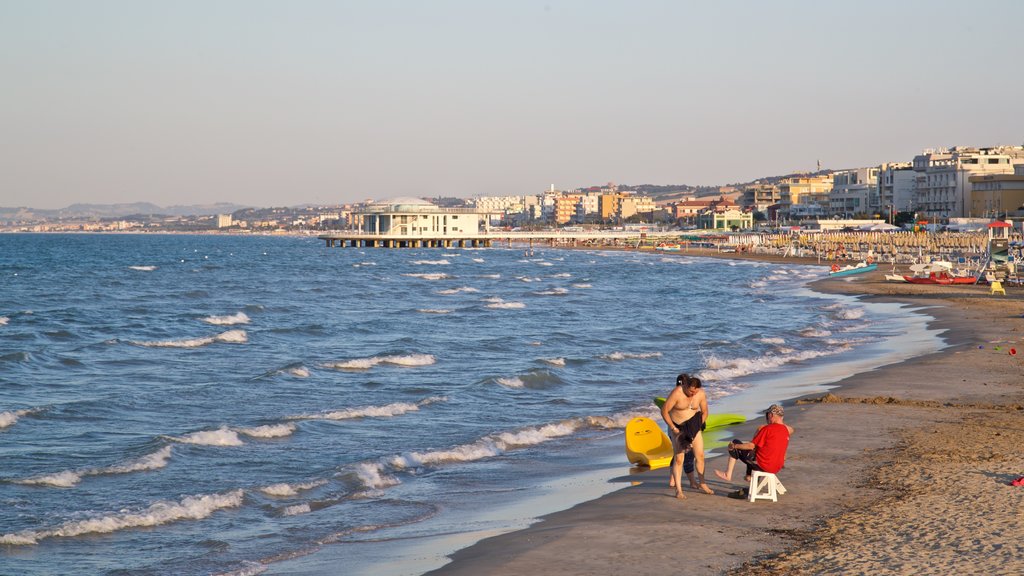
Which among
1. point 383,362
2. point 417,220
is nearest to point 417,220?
point 417,220

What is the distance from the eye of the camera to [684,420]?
1152cm

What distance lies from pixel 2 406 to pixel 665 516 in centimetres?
1334

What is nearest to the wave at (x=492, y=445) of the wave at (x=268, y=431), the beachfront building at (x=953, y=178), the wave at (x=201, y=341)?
the wave at (x=268, y=431)

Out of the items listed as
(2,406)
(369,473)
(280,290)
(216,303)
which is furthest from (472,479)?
(280,290)

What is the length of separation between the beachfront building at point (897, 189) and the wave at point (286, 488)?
14566 cm

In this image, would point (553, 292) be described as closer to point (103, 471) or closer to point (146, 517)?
point (103, 471)

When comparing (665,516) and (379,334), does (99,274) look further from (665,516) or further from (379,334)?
(665,516)

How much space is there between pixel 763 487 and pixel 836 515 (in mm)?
949

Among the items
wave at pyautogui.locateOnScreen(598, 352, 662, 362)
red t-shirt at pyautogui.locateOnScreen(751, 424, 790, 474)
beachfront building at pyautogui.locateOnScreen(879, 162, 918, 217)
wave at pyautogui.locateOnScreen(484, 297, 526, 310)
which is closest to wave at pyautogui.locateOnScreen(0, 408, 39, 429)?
red t-shirt at pyautogui.locateOnScreen(751, 424, 790, 474)

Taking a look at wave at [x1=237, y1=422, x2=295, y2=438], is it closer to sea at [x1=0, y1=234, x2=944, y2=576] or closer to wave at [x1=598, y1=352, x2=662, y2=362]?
sea at [x1=0, y1=234, x2=944, y2=576]

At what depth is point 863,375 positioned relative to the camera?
71.9 feet

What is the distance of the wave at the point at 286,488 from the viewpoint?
502 inches

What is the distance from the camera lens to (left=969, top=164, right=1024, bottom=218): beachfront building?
12288 cm

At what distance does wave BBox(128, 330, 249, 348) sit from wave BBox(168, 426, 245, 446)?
14.3 m
